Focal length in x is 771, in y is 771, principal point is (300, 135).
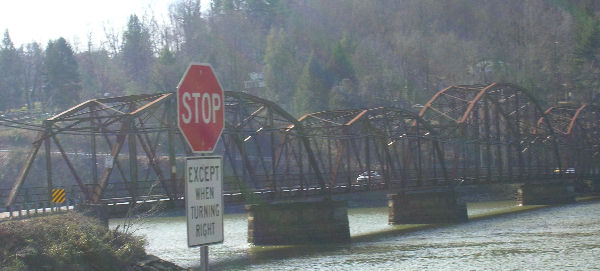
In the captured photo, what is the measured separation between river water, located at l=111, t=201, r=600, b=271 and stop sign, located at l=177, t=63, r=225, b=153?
21.1 metres

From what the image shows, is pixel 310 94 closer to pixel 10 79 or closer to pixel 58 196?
pixel 10 79

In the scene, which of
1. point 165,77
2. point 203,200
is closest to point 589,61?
point 165,77

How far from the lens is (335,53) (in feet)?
394

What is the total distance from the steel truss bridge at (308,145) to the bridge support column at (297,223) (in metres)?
1.26

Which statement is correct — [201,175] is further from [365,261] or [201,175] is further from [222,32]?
[222,32]

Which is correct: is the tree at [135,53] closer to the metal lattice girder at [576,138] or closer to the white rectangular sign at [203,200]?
the metal lattice girder at [576,138]

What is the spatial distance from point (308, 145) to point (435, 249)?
12.4 m

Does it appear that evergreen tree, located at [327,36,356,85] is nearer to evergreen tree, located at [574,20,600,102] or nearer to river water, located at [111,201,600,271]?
evergreen tree, located at [574,20,600,102]

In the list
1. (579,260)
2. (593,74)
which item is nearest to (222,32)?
(593,74)

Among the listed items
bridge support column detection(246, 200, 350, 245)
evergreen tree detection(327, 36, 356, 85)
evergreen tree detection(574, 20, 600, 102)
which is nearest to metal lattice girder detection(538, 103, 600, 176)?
evergreen tree detection(574, 20, 600, 102)

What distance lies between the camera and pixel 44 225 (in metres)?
23.8

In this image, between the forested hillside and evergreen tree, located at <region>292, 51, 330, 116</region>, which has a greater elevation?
the forested hillside

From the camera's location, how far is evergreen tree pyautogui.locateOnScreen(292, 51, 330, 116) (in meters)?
110

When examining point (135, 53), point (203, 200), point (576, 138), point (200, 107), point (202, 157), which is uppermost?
point (135, 53)
